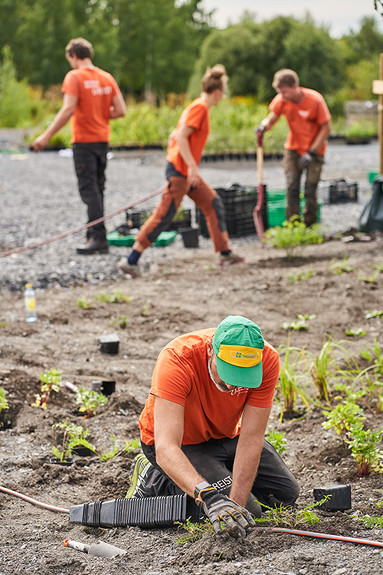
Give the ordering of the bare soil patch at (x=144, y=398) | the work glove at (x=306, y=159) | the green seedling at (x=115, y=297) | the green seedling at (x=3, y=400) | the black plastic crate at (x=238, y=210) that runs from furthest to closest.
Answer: the black plastic crate at (x=238, y=210), the work glove at (x=306, y=159), the green seedling at (x=115, y=297), the green seedling at (x=3, y=400), the bare soil patch at (x=144, y=398)

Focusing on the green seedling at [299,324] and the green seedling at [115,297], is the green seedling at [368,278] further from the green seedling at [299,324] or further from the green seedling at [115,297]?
the green seedling at [115,297]

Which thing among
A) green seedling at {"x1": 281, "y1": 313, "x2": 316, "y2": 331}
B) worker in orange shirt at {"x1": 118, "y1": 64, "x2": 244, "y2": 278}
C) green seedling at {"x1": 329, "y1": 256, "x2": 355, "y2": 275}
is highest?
worker in orange shirt at {"x1": 118, "y1": 64, "x2": 244, "y2": 278}

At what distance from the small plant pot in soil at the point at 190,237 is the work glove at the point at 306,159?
144 cm

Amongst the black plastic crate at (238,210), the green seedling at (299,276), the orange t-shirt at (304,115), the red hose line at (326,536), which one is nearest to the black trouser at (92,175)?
the black plastic crate at (238,210)

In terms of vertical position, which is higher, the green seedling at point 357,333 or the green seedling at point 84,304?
the green seedling at point 84,304

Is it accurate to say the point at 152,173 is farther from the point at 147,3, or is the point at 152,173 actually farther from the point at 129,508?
the point at 147,3

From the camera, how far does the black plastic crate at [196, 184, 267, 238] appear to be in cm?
930

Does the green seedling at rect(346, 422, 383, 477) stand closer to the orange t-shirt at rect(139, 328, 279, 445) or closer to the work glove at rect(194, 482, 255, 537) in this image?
the orange t-shirt at rect(139, 328, 279, 445)

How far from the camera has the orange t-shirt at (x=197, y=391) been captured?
3057 mm

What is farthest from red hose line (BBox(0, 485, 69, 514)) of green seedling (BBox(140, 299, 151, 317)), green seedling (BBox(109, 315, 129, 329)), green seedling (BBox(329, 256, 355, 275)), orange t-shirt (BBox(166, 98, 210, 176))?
green seedling (BBox(329, 256, 355, 275))

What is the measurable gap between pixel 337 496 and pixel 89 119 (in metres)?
5.70

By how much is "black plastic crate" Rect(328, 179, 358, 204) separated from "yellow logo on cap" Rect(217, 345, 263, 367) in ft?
29.3

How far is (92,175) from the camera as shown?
8117mm

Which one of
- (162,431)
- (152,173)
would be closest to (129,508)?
(162,431)
